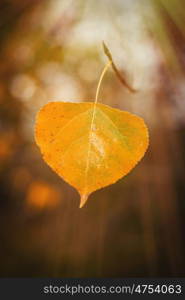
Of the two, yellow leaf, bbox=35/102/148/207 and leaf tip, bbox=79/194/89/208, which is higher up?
yellow leaf, bbox=35/102/148/207

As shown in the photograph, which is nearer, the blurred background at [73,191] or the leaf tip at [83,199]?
the leaf tip at [83,199]

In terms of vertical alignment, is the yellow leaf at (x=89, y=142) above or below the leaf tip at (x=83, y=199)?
above

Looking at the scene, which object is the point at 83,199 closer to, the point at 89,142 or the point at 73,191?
the point at 89,142

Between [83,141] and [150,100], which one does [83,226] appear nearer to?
[150,100]

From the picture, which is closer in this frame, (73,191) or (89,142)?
(89,142)

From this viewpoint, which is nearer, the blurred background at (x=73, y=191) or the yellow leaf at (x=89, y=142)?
the yellow leaf at (x=89, y=142)

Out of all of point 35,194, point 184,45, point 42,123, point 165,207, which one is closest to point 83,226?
point 35,194

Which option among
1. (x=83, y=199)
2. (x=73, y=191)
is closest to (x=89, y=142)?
(x=83, y=199)

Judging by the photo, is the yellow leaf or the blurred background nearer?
the yellow leaf
